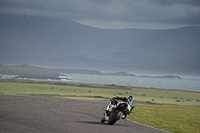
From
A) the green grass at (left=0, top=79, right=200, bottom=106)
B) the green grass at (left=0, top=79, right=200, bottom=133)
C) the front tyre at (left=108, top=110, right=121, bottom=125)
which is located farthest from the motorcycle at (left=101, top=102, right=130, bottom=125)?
the green grass at (left=0, top=79, right=200, bottom=106)

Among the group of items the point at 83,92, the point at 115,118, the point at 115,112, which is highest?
the point at 83,92

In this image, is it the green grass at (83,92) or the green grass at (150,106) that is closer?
the green grass at (150,106)

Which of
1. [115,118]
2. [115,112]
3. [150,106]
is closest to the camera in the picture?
[115,118]

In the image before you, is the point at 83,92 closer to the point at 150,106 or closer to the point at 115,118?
the point at 150,106

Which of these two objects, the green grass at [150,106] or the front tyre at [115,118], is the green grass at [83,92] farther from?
the front tyre at [115,118]

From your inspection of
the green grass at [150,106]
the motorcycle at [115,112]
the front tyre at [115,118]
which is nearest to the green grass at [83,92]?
the green grass at [150,106]

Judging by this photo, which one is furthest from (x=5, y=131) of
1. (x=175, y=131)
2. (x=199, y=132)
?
(x=199, y=132)

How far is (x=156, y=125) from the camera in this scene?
19438 mm

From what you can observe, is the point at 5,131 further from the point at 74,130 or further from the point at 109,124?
the point at 109,124

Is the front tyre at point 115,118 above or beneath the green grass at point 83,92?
beneath

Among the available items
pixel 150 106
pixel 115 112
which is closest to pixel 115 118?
pixel 115 112

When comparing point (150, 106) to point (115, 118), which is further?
point (150, 106)

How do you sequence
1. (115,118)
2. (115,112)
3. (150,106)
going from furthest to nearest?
(150,106) → (115,112) → (115,118)

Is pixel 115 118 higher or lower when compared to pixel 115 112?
lower
